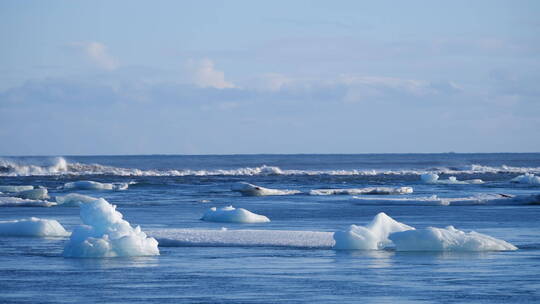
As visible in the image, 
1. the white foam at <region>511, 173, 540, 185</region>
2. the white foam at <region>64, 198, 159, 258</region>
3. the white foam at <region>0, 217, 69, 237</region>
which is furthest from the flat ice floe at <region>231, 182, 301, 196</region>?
the white foam at <region>64, 198, 159, 258</region>

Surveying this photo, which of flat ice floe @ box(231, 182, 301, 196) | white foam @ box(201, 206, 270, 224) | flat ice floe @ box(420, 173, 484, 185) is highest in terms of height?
flat ice floe @ box(420, 173, 484, 185)

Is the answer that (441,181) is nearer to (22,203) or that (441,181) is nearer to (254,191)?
(254,191)

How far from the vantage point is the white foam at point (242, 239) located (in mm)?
Answer: 19234

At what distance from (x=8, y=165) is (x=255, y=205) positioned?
50.5 metres

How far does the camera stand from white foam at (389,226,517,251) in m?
17.6

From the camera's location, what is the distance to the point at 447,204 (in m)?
34.4

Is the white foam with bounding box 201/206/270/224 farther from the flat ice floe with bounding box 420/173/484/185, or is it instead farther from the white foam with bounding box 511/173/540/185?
the flat ice floe with bounding box 420/173/484/185

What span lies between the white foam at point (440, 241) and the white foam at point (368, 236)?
0.42 metres

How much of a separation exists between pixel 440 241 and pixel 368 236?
1277 mm

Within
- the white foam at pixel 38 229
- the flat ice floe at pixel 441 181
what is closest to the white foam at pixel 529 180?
the flat ice floe at pixel 441 181

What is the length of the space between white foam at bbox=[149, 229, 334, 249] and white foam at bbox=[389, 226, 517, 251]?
5.30 ft

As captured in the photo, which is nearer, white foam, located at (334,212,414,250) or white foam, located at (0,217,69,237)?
white foam, located at (334,212,414,250)

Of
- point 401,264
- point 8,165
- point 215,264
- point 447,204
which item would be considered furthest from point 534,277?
point 8,165

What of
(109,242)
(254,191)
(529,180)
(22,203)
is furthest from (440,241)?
(529,180)
